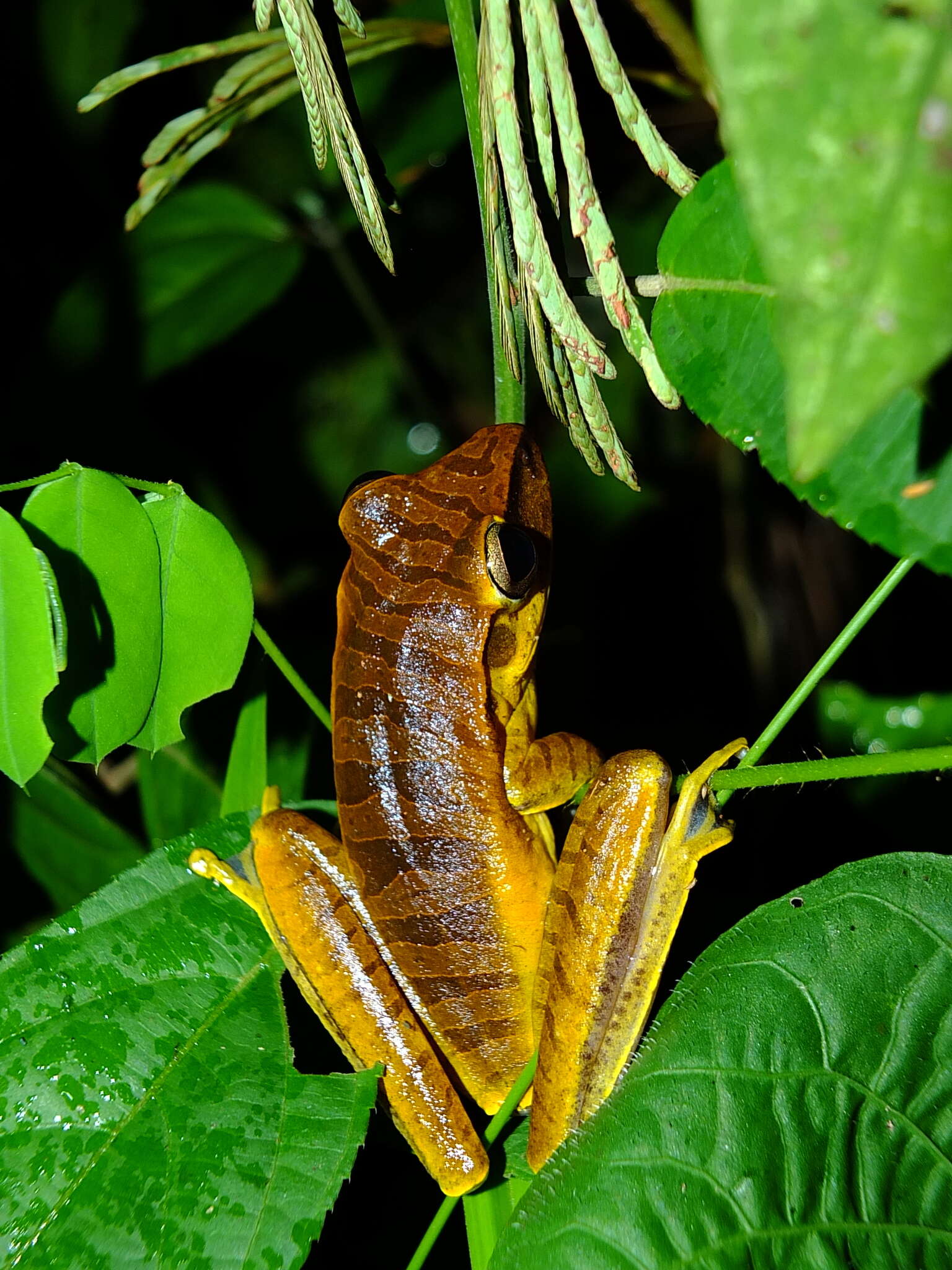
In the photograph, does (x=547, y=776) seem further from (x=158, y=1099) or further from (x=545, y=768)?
(x=158, y=1099)

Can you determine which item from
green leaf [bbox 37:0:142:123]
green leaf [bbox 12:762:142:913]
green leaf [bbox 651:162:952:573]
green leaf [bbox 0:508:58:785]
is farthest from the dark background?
green leaf [bbox 651:162:952:573]

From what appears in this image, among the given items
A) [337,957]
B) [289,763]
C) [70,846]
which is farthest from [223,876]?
[70,846]

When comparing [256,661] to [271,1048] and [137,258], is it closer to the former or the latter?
[271,1048]

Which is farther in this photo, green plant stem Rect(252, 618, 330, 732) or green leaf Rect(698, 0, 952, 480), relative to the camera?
green plant stem Rect(252, 618, 330, 732)

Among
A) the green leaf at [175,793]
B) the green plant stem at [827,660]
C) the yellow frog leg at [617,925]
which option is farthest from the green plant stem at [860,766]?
the green leaf at [175,793]

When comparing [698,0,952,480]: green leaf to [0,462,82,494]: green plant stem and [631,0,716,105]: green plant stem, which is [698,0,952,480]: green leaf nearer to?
[0,462,82,494]: green plant stem

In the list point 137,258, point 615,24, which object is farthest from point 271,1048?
point 615,24
